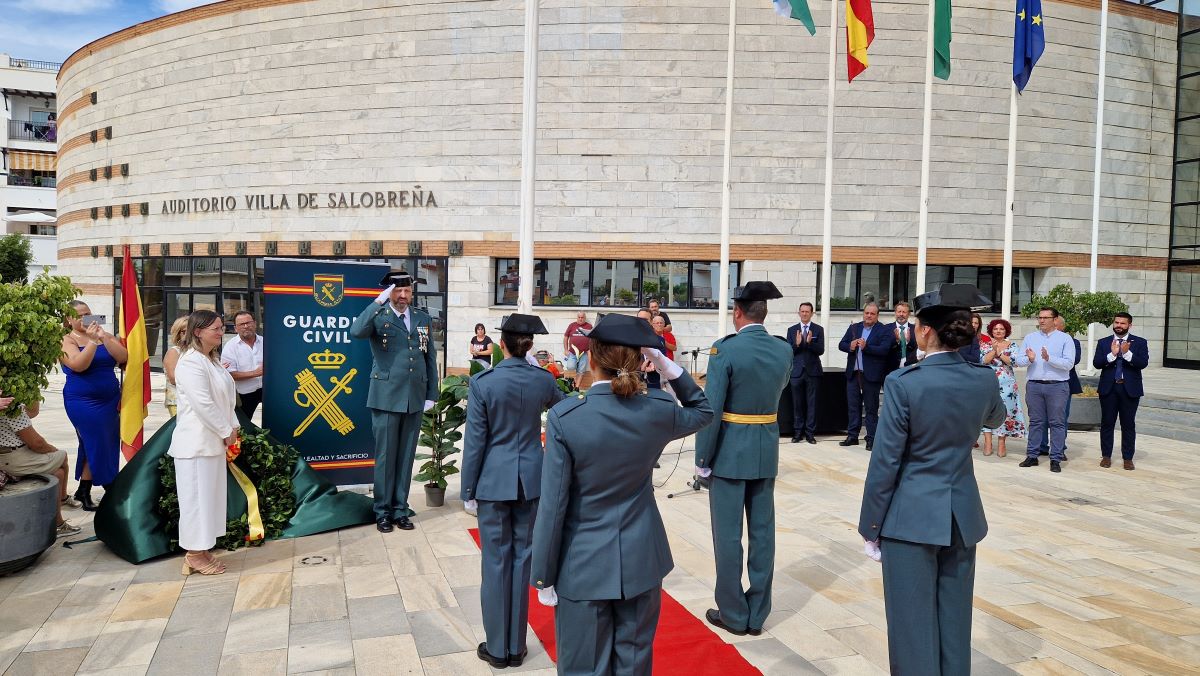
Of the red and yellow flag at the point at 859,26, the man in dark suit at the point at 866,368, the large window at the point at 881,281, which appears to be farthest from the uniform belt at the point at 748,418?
the large window at the point at 881,281

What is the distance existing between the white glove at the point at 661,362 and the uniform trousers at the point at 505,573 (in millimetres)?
1466

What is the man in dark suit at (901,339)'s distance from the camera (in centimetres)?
1080

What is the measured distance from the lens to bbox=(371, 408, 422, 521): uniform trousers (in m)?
6.53

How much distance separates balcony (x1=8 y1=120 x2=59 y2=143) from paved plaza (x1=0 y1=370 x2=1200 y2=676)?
2214 inches

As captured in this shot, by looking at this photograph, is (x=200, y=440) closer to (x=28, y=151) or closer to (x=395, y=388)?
(x=395, y=388)

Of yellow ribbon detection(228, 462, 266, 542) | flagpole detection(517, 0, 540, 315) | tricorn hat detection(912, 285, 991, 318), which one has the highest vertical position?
flagpole detection(517, 0, 540, 315)

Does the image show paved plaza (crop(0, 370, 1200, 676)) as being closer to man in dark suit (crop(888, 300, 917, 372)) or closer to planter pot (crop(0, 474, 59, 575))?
planter pot (crop(0, 474, 59, 575))

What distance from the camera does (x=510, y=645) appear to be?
412cm

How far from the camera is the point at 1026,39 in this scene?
44.5 feet

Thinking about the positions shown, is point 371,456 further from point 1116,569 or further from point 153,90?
point 153,90

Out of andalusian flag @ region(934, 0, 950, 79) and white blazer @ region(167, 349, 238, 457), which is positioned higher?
andalusian flag @ region(934, 0, 950, 79)

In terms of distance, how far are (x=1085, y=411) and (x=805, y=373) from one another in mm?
5040

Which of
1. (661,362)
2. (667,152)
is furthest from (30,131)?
(661,362)

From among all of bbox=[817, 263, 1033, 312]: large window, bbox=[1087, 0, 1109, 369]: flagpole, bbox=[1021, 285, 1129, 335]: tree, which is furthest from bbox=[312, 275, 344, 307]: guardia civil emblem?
bbox=[1087, 0, 1109, 369]: flagpole
